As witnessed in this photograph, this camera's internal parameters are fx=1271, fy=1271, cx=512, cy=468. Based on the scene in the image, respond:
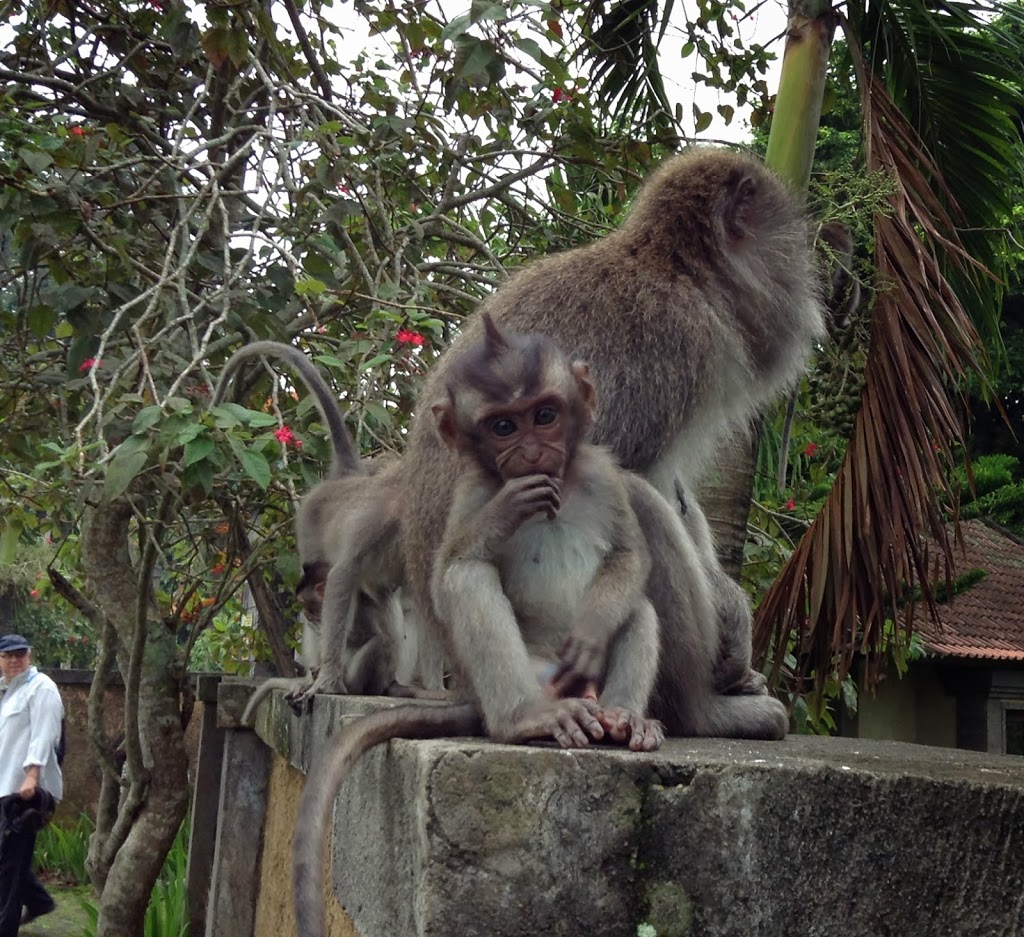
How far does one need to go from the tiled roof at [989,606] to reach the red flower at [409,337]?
371 inches

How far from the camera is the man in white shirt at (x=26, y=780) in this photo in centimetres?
944

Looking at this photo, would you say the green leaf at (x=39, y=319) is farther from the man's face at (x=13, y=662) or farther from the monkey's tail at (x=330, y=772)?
the man's face at (x=13, y=662)

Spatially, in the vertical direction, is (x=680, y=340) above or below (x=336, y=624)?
above

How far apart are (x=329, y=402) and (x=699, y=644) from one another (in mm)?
2225

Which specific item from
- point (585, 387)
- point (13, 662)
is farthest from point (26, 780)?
point (585, 387)

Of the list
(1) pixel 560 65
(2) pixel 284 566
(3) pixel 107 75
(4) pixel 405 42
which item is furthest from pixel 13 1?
(2) pixel 284 566

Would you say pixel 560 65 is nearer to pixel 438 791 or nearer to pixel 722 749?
pixel 722 749

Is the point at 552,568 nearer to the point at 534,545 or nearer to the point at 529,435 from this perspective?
the point at 534,545

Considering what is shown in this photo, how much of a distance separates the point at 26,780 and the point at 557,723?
8.49 metres

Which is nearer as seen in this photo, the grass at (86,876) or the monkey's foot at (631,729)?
the monkey's foot at (631,729)

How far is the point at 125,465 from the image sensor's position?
349cm

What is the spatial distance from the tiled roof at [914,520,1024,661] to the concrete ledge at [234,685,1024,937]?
11.0 metres

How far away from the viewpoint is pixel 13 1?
220 inches

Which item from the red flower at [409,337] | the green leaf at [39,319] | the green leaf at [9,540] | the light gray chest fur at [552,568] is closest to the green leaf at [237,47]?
the green leaf at [39,319]
